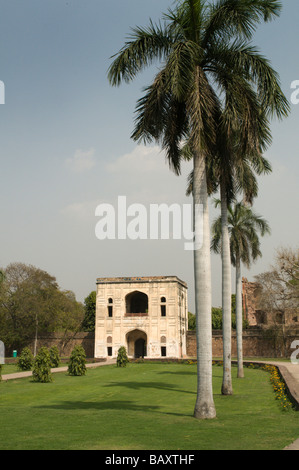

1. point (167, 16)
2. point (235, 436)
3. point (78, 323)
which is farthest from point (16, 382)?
point (78, 323)

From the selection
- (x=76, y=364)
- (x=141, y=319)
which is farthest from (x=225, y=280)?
(x=141, y=319)

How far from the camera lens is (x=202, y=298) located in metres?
8.80

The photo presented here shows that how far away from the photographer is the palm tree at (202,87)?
886 centimetres

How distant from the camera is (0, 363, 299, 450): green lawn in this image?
→ 6.41 meters

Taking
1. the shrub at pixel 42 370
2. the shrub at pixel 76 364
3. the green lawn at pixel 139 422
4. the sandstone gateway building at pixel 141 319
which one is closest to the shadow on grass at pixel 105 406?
the green lawn at pixel 139 422

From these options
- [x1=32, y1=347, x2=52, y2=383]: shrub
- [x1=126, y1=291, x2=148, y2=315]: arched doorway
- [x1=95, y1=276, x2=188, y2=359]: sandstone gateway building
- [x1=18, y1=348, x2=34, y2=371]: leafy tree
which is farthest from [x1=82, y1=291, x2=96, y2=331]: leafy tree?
[x1=32, y1=347, x2=52, y2=383]: shrub

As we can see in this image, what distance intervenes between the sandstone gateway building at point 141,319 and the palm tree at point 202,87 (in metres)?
33.2

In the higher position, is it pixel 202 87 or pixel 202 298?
pixel 202 87

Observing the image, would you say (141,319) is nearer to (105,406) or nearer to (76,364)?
(76,364)

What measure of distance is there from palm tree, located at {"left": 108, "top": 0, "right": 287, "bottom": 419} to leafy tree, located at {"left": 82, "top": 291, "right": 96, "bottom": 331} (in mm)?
45223

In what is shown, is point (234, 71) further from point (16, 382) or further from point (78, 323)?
point (78, 323)

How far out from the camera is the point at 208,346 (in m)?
8.73

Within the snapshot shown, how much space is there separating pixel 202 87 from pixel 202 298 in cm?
432

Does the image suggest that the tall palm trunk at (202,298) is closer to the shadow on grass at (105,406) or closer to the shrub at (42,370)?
the shadow on grass at (105,406)
